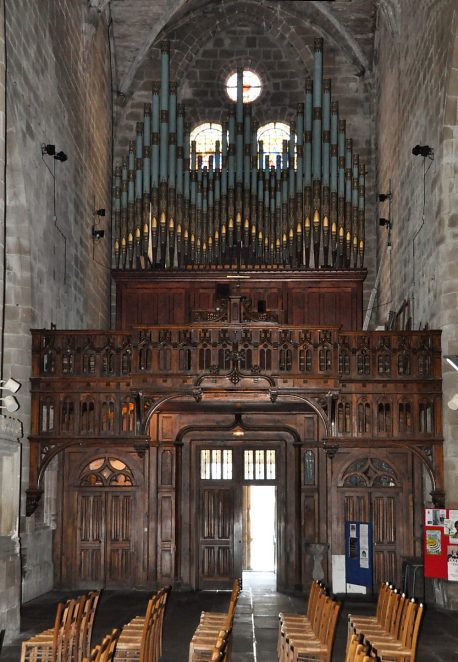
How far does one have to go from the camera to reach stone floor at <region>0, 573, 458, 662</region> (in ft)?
34.7

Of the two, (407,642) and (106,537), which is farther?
(106,537)

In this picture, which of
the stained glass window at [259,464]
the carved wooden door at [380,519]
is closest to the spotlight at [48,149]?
the stained glass window at [259,464]

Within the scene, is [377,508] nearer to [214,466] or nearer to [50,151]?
[214,466]

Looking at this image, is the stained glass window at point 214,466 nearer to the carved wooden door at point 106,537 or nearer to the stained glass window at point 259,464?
the stained glass window at point 259,464

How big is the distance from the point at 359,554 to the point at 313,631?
558 cm

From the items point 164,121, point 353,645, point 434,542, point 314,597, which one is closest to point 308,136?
point 164,121

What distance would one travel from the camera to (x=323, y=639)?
9.33 meters

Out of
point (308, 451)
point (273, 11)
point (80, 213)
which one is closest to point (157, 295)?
point (80, 213)

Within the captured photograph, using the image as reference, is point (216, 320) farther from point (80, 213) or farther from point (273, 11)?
point (273, 11)

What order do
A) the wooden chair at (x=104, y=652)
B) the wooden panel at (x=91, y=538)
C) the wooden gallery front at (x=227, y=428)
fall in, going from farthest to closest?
the wooden panel at (x=91, y=538) < the wooden gallery front at (x=227, y=428) < the wooden chair at (x=104, y=652)

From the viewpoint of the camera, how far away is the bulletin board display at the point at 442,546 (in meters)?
13.5

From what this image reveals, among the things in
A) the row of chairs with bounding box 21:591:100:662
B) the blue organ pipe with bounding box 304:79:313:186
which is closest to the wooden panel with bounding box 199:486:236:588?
the blue organ pipe with bounding box 304:79:313:186

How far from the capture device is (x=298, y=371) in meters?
14.2

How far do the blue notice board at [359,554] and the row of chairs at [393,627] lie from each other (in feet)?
15.6
